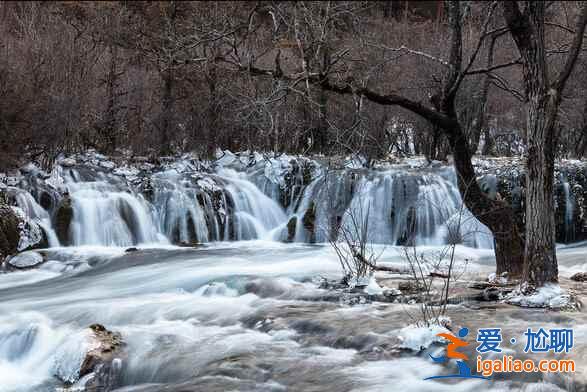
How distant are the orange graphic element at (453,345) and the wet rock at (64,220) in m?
8.56

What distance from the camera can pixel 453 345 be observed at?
5730 mm

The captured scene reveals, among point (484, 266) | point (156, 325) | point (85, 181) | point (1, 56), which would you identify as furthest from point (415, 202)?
Answer: point (1, 56)

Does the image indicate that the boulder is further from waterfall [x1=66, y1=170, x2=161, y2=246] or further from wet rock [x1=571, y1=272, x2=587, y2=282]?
wet rock [x1=571, y1=272, x2=587, y2=282]

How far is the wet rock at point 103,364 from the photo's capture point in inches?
235

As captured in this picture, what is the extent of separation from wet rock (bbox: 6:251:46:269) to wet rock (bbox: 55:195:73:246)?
98 centimetres

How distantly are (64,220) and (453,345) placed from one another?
8.91 m

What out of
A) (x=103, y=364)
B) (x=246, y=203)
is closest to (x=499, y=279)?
(x=103, y=364)

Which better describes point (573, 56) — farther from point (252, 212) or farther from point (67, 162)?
point (67, 162)

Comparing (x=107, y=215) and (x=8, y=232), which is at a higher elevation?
(x=107, y=215)

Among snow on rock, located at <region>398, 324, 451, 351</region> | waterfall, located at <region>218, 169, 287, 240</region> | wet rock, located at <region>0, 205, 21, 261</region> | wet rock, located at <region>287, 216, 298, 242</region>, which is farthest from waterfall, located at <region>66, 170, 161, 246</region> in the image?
snow on rock, located at <region>398, 324, 451, 351</region>

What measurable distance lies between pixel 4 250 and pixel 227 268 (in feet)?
13.4

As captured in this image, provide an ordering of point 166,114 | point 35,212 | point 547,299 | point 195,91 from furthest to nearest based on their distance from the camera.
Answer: point 195,91 < point 166,114 < point 35,212 < point 547,299

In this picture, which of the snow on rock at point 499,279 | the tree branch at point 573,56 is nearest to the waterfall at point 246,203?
the snow on rock at point 499,279

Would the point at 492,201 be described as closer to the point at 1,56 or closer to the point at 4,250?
the point at 4,250
